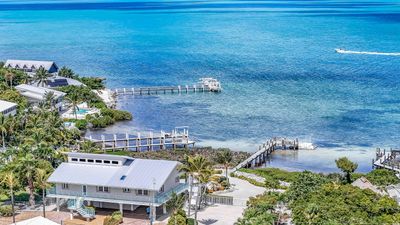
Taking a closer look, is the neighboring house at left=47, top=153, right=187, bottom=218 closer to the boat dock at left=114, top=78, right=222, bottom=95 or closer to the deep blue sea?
the deep blue sea

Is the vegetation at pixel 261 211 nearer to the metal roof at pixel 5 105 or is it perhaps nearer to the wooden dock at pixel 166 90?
the metal roof at pixel 5 105

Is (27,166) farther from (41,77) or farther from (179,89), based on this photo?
(179,89)

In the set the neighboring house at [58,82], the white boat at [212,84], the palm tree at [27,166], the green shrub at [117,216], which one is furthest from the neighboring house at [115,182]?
the white boat at [212,84]

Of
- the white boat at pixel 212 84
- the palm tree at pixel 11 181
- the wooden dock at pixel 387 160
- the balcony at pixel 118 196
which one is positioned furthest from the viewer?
the white boat at pixel 212 84

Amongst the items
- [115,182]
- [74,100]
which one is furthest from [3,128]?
[115,182]

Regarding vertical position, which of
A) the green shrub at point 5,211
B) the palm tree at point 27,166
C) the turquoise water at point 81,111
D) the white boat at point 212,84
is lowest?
the green shrub at point 5,211

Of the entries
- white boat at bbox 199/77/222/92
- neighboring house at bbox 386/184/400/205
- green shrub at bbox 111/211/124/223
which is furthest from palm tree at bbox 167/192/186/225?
white boat at bbox 199/77/222/92

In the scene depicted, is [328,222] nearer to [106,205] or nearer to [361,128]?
[106,205]
